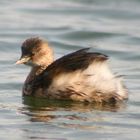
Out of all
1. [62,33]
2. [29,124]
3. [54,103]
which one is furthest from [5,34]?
[29,124]

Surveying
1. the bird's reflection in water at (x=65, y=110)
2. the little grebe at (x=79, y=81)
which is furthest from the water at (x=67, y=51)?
the little grebe at (x=79, y=81)

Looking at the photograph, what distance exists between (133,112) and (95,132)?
121cm

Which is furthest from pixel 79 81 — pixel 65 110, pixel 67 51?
pixel 67 51

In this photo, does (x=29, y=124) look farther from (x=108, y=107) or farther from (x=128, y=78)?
(x=128, y=78)

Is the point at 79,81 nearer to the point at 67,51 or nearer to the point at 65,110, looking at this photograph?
the point at 65,110

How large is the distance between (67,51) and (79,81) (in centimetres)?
418

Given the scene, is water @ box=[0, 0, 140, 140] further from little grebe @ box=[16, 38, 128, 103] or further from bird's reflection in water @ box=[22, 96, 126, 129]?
little grebe @ box=[16, 38, 128, 103]

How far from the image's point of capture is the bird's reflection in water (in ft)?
32.7

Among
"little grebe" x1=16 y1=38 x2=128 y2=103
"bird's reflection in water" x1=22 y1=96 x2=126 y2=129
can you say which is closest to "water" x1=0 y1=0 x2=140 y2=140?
"bird's reflection in water" x1=22 y1=96 x2=126 y2=129

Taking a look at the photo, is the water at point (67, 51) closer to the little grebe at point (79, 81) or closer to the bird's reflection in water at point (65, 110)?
the bird's reflection in water at point (65, 110)

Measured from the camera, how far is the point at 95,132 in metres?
9.41

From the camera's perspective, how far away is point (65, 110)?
10609 mm

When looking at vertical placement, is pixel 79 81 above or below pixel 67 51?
above

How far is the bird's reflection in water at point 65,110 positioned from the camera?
997cm
